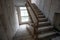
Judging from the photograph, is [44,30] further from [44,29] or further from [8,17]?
[8,17]

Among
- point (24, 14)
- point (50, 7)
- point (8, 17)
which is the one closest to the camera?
point (8, 17)

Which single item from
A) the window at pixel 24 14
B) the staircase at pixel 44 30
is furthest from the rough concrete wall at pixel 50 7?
the window at pixel 24 14

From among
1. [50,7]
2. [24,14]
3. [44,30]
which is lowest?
[44,30]

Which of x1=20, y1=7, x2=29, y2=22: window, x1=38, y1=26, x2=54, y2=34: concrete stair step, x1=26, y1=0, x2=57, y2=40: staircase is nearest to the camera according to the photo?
x1=26, y1=0, x2=57, y2=40: staircase

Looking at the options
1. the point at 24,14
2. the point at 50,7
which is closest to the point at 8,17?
the point at 50,7

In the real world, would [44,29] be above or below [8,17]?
below

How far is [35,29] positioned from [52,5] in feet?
4.91

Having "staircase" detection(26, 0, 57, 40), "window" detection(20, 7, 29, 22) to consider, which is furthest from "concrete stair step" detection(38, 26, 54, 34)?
"window" detection(20, 7, 29, 22)

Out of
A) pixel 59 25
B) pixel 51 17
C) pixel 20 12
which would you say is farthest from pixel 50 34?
pixel 20 12

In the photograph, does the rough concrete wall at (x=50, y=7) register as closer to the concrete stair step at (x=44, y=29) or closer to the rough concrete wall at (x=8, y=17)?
the concrete stair step at (x=44, y=29)

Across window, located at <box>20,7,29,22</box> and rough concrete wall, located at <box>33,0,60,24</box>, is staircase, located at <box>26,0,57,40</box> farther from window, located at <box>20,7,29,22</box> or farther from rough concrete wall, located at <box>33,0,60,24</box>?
window, located at <box>20,7,29,22</box>

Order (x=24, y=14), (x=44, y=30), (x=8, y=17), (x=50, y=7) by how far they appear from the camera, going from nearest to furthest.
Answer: (x=8, y=17) < (x=44, y=30) < (x=50, y=7) < (x=24, y=14)

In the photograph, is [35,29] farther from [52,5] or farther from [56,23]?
[52,5]

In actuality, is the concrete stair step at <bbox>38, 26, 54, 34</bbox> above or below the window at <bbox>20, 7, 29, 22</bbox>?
below
